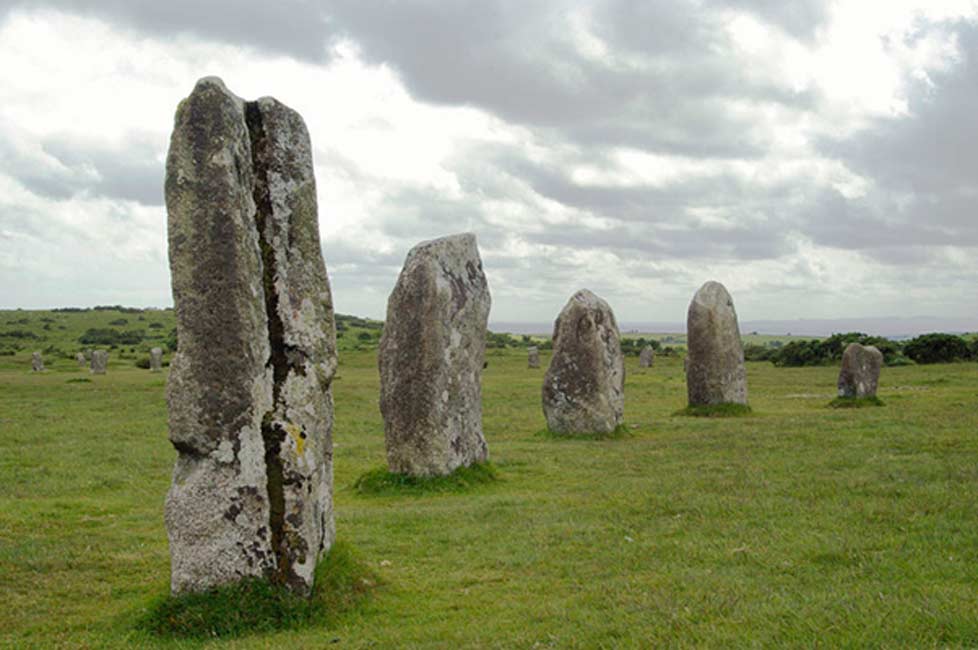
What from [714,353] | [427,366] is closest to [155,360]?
[714,353]

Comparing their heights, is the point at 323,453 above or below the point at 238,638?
above

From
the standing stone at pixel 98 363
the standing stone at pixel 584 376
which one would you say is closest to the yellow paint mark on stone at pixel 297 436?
the standing stone at pixel 584 376

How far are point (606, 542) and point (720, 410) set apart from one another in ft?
54.3

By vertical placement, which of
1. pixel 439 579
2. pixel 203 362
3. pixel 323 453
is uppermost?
pixel 203 362

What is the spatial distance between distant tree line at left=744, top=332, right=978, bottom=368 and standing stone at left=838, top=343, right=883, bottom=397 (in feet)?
72.5

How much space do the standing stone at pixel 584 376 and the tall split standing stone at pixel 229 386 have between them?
1429 centimetres

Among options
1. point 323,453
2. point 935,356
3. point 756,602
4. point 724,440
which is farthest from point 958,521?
point 935,356

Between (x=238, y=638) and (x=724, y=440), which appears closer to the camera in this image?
(x=238, y=638)

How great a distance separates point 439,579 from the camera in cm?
970

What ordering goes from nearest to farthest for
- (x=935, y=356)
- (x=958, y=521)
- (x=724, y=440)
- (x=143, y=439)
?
(x=958, y=521) → (x=724, y=440) → (x=143, y=439) → (x=935, y=356)

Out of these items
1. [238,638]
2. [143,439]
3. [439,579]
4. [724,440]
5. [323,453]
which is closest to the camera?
[238,638]

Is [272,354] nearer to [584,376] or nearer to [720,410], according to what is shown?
[584,376]

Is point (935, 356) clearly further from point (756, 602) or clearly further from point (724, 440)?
point (756, 602)

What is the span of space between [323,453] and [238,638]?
196 cm
